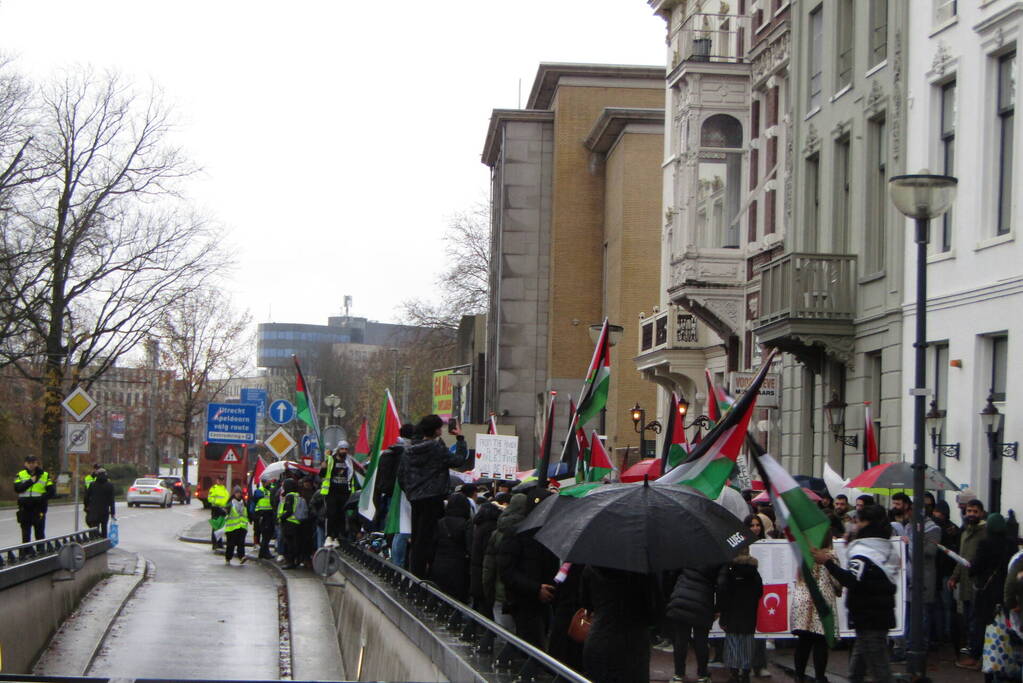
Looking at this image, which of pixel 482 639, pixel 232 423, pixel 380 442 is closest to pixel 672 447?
pixel 380 442

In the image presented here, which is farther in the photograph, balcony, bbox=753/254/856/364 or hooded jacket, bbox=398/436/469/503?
balcony, bbox=753/254/856/364

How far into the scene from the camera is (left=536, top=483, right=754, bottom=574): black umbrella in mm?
8602

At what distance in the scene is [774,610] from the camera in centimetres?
1559

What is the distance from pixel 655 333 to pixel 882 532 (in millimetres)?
26692

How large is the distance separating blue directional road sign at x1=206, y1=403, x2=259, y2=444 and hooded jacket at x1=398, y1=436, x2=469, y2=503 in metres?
23.3

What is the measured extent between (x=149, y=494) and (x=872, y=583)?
65.5 meters

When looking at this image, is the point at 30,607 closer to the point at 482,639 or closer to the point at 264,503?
the point at 482,639

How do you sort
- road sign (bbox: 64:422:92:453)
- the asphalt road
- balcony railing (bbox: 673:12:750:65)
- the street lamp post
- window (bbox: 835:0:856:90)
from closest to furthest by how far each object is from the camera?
the street lamp post → the asphalt road → window (bbox: 835:0:856:90) → road sign (bbox: 64:422:92:453) → balcony railing (bbox: 673:12:750:65)

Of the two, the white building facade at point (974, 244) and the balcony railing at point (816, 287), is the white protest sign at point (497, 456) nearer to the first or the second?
the balcony railing at point (816, 287)

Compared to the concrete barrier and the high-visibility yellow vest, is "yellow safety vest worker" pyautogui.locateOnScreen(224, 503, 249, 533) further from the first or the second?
the concrete barrier

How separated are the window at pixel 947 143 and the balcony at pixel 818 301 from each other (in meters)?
3.28

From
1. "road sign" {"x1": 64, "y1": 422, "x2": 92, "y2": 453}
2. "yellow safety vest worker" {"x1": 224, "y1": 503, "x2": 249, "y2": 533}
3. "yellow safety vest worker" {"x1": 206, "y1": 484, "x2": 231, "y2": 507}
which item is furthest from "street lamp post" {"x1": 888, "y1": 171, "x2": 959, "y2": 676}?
"yellow safety vest worker" {"x1": 206, "y1": 484, "x2": 231, "y2": 507}

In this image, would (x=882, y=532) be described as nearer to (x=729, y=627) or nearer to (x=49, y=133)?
(x=729, y=627)

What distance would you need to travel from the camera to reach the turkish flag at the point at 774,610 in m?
15.5
